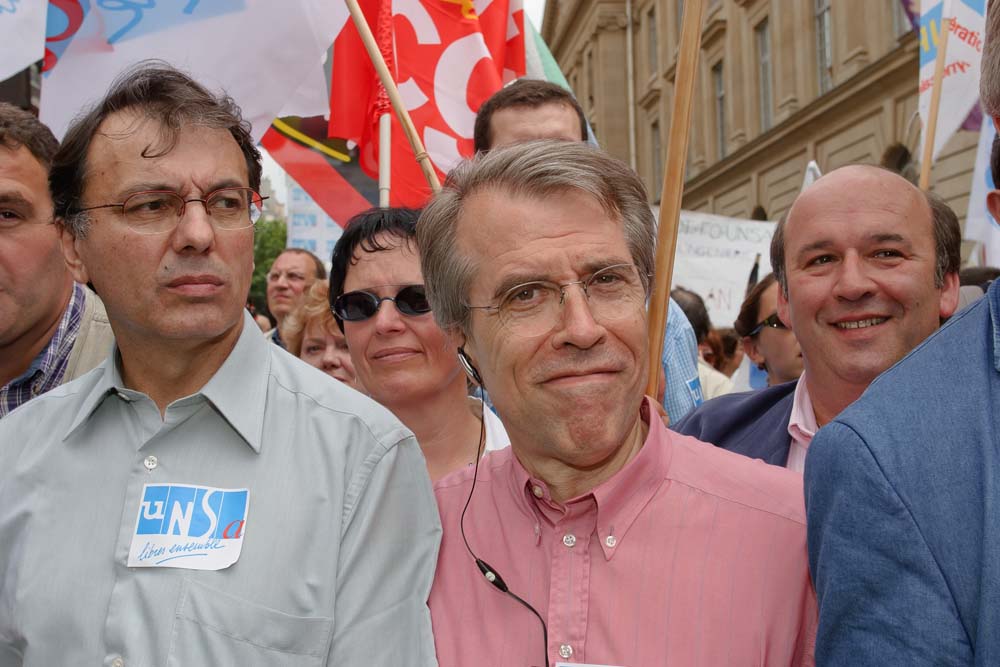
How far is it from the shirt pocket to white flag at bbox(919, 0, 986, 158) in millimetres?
4854

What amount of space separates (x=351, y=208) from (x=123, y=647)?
4034 mm

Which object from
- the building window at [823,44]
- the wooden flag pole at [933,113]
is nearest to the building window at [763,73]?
the building window at [823,44]

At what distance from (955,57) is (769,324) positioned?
277cm

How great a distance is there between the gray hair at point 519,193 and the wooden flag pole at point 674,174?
0.58 ft

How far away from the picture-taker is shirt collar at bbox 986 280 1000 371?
1298mm

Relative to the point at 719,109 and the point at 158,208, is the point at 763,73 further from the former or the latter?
the point at 158,208

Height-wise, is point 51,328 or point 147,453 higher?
point 51,328

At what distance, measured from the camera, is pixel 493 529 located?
195 cm

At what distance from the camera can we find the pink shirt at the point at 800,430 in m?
2.71

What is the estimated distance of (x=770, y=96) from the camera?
2427cm

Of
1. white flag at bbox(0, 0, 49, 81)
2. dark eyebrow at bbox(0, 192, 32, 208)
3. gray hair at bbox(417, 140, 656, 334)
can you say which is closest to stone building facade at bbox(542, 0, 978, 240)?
white flag at bbox(0, 0, 49, 81)

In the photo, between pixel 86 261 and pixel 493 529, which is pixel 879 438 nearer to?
pixel 493 529

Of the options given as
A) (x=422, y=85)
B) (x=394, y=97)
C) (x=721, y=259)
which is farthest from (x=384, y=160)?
(x=721, y=259)

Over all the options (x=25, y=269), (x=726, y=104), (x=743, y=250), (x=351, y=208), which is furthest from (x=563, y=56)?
(x=25, y=269)
